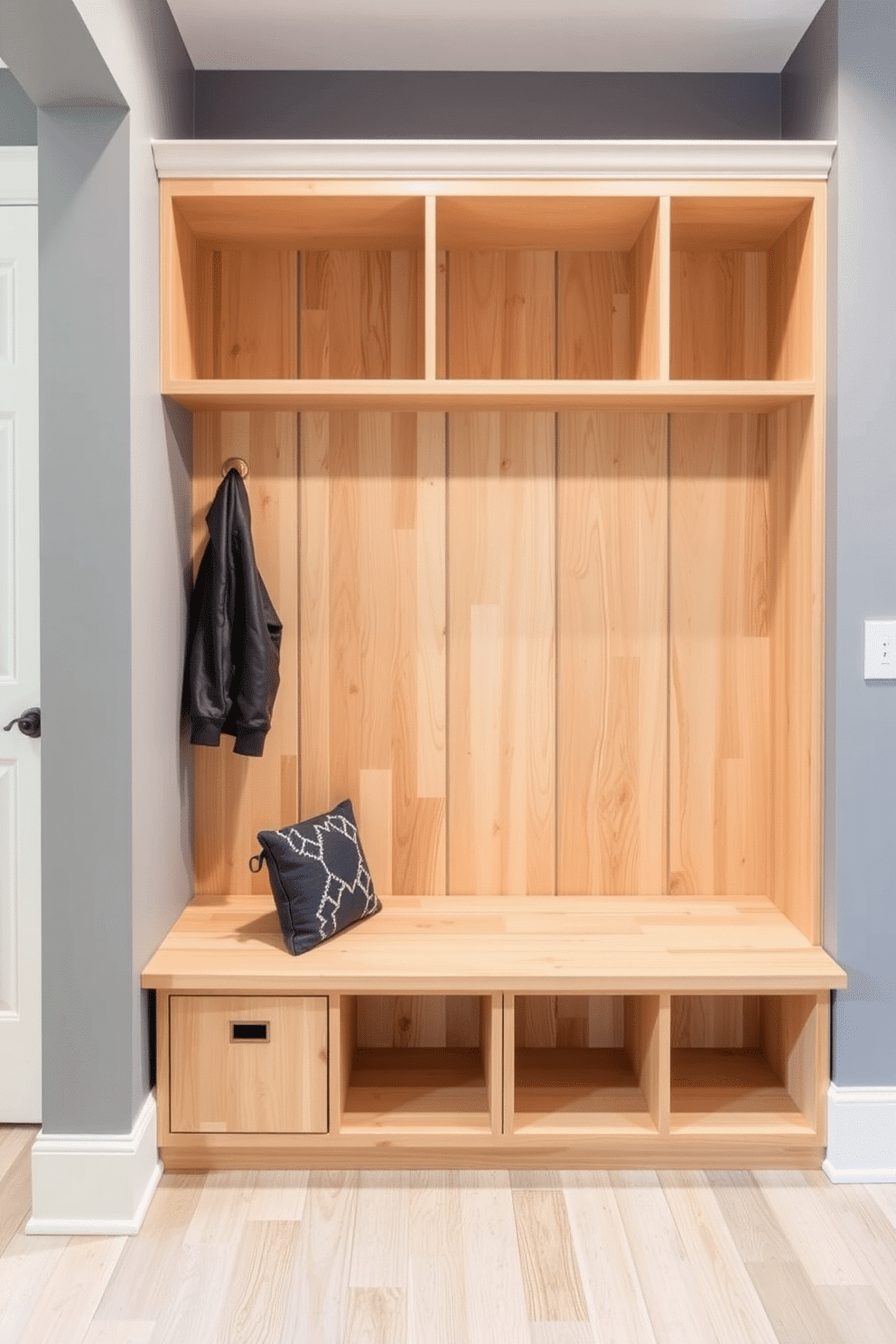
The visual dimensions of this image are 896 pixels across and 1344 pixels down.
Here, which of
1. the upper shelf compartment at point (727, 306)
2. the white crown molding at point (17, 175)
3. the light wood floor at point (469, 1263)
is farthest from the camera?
the upper shelf compartment at point (727, 306)

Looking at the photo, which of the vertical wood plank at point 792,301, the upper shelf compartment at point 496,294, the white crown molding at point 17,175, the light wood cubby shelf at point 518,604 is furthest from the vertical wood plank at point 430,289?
the white crown molding at point 17,175

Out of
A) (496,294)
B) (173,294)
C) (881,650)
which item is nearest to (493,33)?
(496,294)

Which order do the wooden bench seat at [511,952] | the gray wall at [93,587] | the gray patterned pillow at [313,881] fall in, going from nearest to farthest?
the gray wall at [93,587], the wooden bench seat at [511,952], the gray patterned pillow at [313,881]

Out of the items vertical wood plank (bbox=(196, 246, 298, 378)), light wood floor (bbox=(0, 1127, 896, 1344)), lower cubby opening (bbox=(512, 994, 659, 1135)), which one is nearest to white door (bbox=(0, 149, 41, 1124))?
light wood floor (bbox=(0, 1127, 896, 1344))

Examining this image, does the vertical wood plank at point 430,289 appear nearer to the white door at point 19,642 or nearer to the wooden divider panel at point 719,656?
the wooden divider panel at point 719,656

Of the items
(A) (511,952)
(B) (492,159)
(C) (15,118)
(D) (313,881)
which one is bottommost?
(A) (511,952)

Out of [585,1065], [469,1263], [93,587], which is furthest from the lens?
[585,1065]

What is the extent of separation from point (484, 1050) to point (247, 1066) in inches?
22.5

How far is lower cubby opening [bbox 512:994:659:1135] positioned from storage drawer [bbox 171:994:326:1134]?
1.54 ft

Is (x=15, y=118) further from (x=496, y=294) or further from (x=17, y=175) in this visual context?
(x=496, y=294)

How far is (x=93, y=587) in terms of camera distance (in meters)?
2.13

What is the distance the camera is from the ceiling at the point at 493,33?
7.82 feet

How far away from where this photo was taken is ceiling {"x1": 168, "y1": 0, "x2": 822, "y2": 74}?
7.82 ft

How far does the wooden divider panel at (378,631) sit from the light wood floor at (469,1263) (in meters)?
0.81
